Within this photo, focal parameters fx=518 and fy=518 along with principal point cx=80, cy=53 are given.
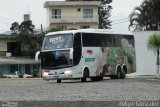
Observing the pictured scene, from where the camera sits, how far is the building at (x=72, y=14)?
91.4 m

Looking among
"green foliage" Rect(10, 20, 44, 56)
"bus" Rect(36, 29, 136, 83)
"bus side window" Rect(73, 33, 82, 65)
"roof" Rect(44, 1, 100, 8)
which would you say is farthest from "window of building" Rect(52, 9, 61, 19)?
"bus side window" Rect(73, 33, 82, 65)

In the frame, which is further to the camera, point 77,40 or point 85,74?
point 85,74

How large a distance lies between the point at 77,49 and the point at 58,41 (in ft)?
4.55

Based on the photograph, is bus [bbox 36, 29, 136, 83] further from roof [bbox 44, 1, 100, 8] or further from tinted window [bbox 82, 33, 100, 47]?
roof [bbox 44, 1, 100, 8]

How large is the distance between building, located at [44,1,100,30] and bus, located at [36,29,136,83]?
5206 centimetres

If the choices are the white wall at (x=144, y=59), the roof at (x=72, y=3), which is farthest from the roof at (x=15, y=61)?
the white wall at (x=144, y=59)

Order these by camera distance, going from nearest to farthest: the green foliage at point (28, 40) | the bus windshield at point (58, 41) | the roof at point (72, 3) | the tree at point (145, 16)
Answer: the bus windshield at point (58, 41), the tree at point (145, 16), the green foliage at point (28, 40), the roof at point (72, 3)

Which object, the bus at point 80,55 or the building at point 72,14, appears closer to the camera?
the bus at point 80,55

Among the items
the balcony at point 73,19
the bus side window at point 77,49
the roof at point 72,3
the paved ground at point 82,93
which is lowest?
the paved ground at point 82,93

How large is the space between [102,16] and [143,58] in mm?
50380

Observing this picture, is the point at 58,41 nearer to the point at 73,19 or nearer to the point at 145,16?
the point at 145,16

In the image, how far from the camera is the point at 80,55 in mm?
35000

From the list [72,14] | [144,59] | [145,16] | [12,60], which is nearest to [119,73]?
[144,59]

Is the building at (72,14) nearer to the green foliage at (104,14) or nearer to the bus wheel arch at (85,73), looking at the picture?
the green foliage at (104,14)
